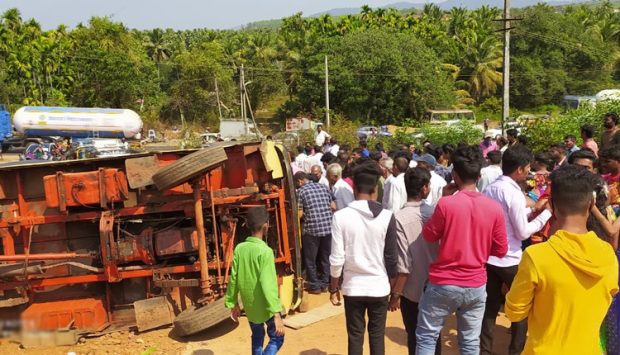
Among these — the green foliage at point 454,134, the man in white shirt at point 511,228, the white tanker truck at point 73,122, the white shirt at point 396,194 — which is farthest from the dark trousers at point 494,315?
the white tanker truck at point 73,122

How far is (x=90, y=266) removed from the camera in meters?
6.33

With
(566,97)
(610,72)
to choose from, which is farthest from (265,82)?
(610,72)

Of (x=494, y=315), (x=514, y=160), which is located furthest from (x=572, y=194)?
(x=494, y=315)

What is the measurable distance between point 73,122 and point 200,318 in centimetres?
2942

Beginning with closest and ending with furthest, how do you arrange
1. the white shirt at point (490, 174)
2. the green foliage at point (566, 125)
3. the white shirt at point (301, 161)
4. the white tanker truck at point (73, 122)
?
the white shirt at point (490, 174) < the white shirt at point (301, 161) < the green foliage at point (566, 125) < the white tanker truck at point (73, 122)

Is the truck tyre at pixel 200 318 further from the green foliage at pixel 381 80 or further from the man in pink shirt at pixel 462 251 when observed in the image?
the green foliage at pixel 381 80

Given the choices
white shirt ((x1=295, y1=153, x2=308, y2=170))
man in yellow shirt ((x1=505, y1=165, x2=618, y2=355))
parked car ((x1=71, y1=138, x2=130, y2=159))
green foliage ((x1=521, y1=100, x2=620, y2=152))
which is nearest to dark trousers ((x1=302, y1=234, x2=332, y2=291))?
parked car ((x1=71, y1=138, x2=130, y2=159))

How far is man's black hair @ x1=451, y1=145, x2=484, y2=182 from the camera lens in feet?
13.2

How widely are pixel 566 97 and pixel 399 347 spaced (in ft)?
147

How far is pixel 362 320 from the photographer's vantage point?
440 cm

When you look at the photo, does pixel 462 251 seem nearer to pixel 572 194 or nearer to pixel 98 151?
pixel 572 194

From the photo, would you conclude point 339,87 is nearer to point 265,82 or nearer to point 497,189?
point 265,82

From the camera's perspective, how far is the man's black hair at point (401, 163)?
717 cm

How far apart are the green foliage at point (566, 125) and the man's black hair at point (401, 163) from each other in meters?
7.07
